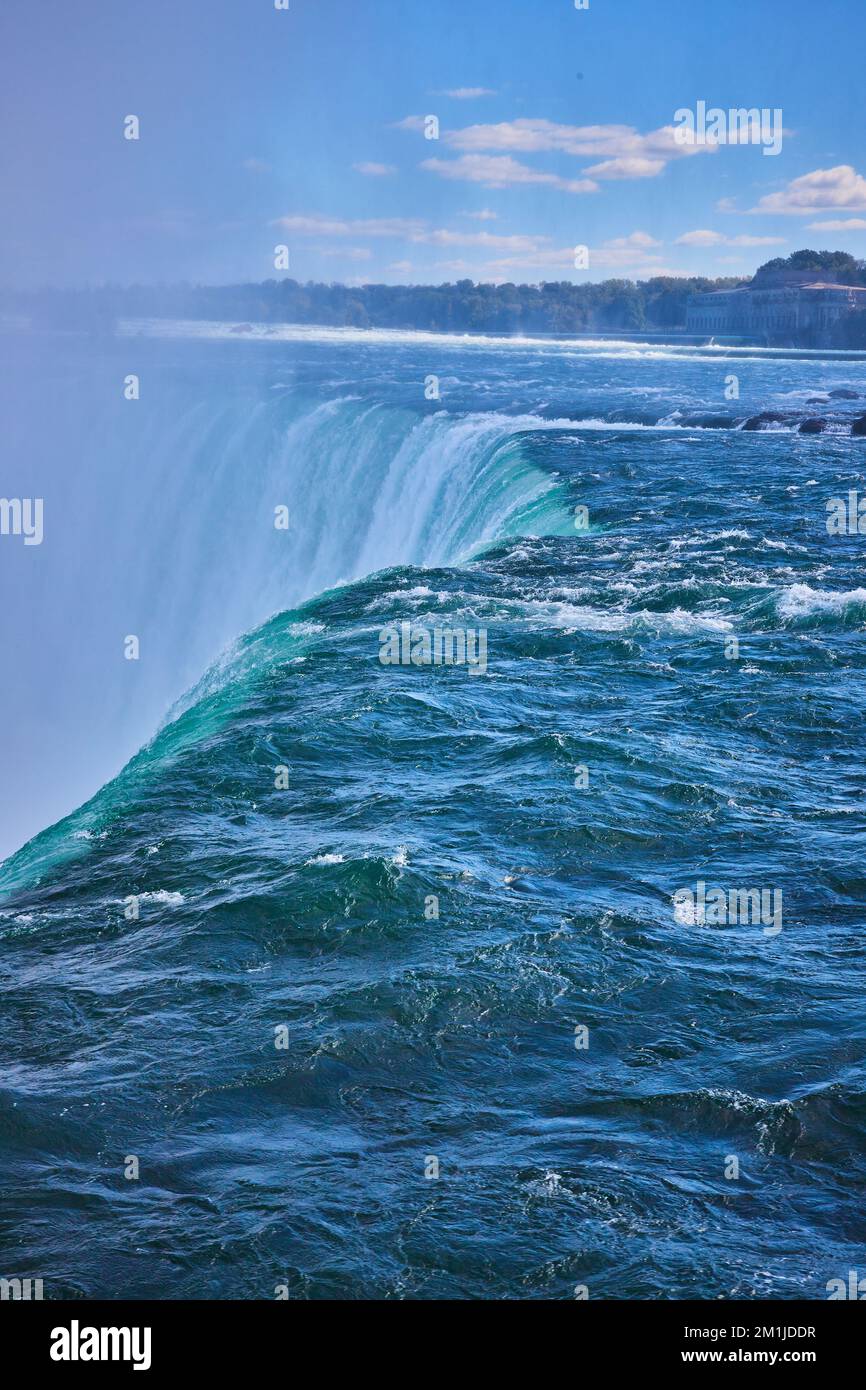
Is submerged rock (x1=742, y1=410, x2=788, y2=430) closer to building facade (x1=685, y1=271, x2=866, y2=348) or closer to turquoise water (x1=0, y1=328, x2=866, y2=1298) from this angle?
turquoise water (x1=0, y1=328, x2=866, y2=1298)

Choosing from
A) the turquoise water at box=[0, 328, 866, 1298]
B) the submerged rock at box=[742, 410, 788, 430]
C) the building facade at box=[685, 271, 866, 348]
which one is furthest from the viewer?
the building facade at box=[685, 271, 866, 348]

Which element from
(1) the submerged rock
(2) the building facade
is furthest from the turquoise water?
(2) the building facade

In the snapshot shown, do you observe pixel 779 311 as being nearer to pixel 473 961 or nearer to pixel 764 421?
pixel 764 421

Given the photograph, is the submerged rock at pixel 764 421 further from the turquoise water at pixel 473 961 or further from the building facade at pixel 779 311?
the building facade at pixel 779 311

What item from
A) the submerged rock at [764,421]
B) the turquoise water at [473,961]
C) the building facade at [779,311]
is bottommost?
the turquoise water at [473,961]

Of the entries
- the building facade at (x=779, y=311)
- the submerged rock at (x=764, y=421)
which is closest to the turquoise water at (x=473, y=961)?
the submerged rock at (x=764, y=421)

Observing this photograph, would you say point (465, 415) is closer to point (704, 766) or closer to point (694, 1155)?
point (704, 766)

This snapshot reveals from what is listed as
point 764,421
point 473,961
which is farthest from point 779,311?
point 473,961

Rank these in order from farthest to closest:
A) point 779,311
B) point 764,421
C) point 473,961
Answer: point 779,311 < point 764,421 < point 473,961
